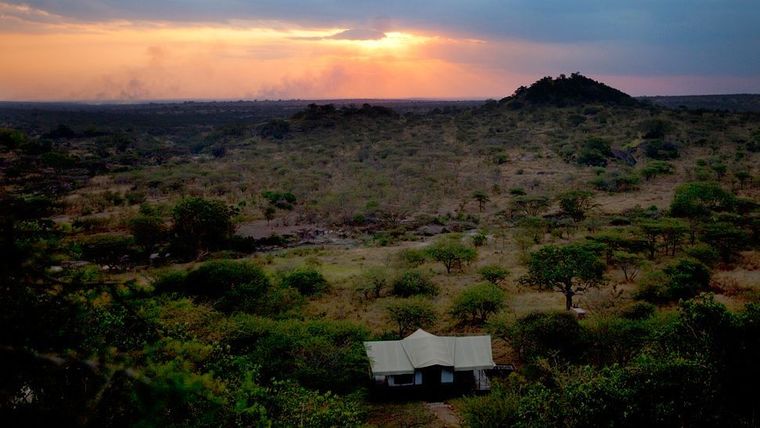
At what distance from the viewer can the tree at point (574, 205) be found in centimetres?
4129

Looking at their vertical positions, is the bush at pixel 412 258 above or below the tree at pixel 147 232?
below

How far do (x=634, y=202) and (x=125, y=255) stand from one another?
128ft

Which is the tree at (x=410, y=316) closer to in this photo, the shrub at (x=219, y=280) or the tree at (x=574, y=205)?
the shrub at (x=219, y=280)

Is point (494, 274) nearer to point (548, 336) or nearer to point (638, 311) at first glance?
point (638, 311)

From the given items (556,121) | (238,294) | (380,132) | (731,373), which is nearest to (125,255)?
(238,294)

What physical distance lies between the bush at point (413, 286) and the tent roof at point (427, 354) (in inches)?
299

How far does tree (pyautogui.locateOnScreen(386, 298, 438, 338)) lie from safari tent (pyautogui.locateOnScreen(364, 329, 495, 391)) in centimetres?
306

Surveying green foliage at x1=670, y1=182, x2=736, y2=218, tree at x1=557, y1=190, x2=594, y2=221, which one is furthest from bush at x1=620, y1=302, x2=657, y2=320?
tree at x1=557, y1=190, x2=594, y2=221

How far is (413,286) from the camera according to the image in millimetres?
25312

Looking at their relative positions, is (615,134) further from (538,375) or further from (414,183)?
(538,375)

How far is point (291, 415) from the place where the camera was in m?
10.7

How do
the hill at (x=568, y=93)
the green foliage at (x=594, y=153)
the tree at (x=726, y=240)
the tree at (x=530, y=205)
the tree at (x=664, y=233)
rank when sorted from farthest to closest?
the hill at (x=568, y=93), the green foliage at (x=594, y=153), the tree at (x=530, y=205), the tree at (x=664, y=233), the tree at (x=726, y=240)

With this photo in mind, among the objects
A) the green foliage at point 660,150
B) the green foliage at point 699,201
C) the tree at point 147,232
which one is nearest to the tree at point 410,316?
the tree at point 147,232

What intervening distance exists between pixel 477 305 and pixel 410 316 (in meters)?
2.89
